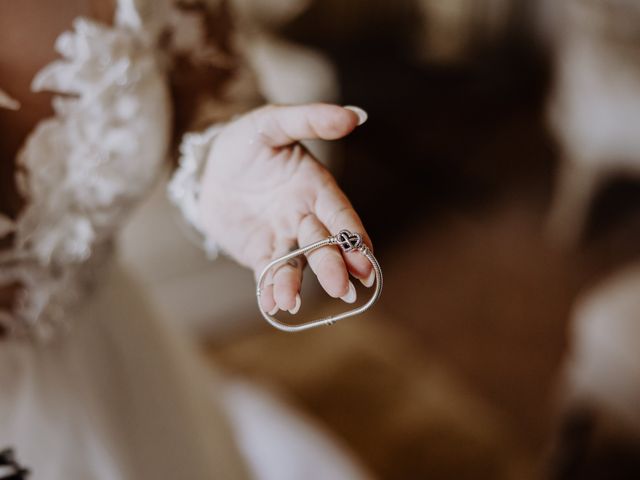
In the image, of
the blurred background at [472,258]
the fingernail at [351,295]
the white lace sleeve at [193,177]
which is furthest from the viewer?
the blurred background at [472,258]

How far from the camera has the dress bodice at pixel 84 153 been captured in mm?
557

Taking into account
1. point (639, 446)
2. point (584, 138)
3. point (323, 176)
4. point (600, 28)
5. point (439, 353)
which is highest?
point (600, 28)

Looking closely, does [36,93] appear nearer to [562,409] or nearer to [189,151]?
[189,151]

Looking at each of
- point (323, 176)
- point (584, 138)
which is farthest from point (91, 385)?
point (584, 138)

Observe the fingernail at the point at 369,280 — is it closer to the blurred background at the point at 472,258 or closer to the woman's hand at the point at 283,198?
the woman's hand at the point at 283,198

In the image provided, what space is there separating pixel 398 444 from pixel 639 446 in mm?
504

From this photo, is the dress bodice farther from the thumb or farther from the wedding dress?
the thumb

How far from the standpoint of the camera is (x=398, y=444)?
5.09 ft

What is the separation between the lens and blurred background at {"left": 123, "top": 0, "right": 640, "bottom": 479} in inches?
57.9

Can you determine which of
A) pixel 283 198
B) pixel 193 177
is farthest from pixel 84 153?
pixel 283 198

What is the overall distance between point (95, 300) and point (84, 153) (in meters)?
0.22

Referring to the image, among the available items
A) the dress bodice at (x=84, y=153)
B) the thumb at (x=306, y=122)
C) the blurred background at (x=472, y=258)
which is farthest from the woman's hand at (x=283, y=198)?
the blurred background at (x=472, y=258)

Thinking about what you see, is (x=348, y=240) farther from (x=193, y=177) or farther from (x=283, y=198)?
(x=193, y=177)

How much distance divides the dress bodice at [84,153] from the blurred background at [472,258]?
0.27m
